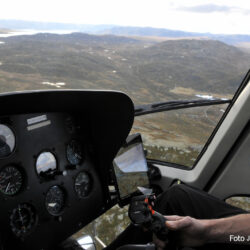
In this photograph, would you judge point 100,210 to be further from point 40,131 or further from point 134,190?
point 40,131

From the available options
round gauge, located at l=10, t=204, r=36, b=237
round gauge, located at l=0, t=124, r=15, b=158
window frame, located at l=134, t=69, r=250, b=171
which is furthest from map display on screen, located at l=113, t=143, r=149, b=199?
round gauge, located at l=0, t=124, r=15, b=158

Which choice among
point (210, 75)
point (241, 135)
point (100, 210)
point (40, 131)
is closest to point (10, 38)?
point (40, 131)

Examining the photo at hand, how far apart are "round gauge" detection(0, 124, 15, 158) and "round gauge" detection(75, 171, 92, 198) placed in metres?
0.59

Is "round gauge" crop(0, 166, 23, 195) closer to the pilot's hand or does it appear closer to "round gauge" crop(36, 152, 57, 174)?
"round gauge" crop(36, 152, 57, 174)

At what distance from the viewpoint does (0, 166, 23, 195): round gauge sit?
5.92ft

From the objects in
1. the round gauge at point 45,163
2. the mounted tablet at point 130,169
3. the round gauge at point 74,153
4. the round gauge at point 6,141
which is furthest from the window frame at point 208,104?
the round gauge at point 6,141

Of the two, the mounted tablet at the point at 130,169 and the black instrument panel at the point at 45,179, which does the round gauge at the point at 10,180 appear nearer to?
the black instrument panel at the point at 45,179

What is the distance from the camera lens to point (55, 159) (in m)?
2.15

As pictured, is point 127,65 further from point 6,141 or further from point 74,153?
point 6,141

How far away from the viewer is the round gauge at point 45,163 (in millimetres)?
2018

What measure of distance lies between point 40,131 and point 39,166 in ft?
0.74

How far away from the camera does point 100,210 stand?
240 centimetres

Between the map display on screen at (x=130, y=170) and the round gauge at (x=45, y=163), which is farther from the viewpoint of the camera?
the map display on screen at (x=130, y=170)

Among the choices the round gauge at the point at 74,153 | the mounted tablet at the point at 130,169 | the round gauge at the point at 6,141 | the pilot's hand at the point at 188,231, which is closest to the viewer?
the pilot's hand at the point at 188,231
